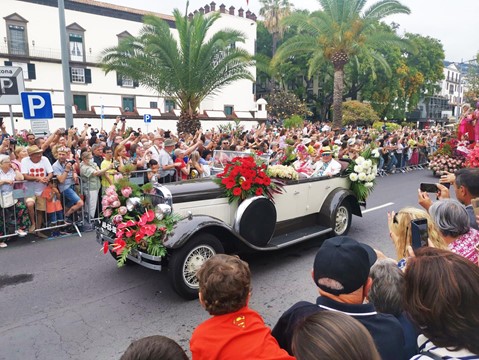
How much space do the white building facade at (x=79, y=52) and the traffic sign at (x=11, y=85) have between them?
20.7 m

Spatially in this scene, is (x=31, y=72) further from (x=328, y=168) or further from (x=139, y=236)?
(x=139, y=236)

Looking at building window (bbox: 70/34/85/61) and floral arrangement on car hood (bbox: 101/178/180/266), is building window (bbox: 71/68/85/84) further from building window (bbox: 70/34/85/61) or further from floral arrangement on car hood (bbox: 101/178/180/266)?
floral arrangement on car hood (bbox: 101/178/180/266)

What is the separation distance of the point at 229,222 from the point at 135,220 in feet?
4.49

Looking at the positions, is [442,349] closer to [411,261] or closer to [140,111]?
[411,261]

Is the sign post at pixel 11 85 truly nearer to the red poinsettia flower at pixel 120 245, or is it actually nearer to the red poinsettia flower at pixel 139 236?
the red poinsettia flower at pixel 120 245

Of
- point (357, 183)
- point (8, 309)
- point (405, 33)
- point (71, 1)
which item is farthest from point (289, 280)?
point (405, 33)

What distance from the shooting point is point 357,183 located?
7578 mm

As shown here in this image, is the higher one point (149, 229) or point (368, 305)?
point (368, 305)

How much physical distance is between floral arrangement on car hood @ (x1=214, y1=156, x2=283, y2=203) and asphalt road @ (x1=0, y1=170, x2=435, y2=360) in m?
1.22

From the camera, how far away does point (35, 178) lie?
23.5 feet

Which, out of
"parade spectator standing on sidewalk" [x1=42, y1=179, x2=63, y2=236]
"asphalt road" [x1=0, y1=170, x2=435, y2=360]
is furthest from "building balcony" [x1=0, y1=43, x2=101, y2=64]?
"asphalt road" [x1=0, y1=170, x2=435, y2=360]

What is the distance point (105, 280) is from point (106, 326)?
4.20 ft

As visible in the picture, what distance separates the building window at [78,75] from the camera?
1380 inches

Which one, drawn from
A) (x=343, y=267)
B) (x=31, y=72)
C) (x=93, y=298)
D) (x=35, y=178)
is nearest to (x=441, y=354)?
(x=343, y=267)
